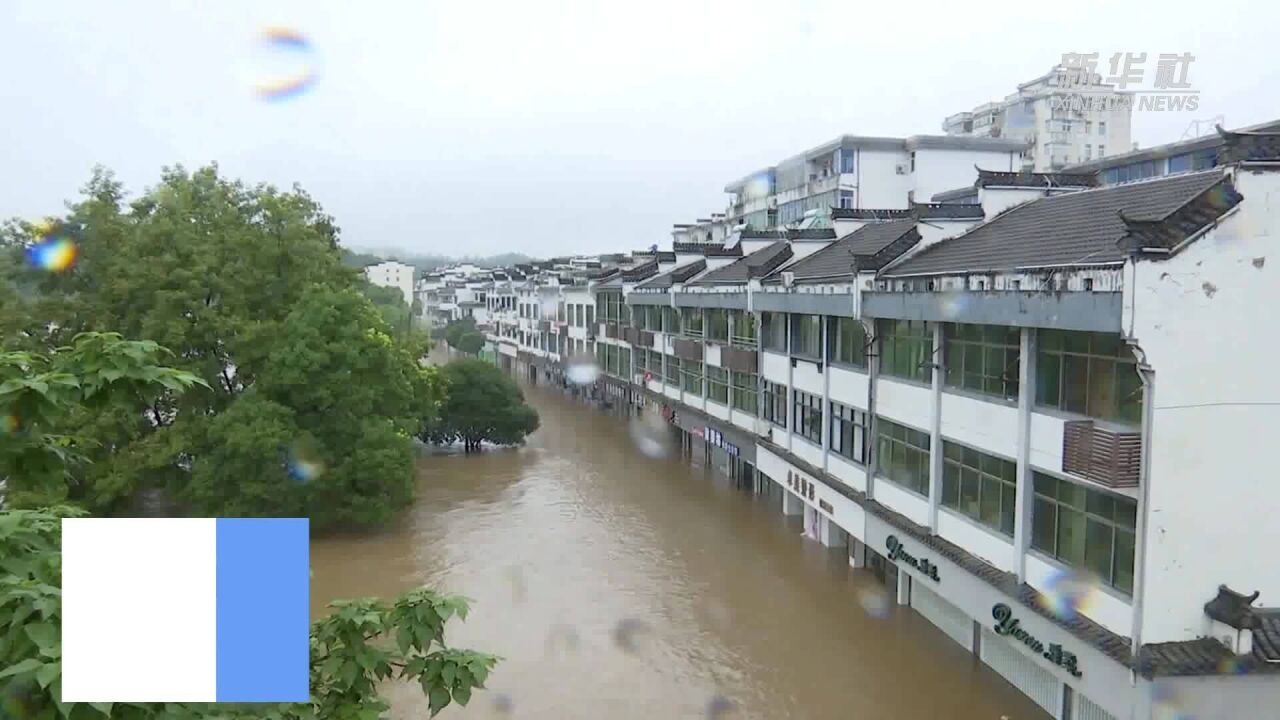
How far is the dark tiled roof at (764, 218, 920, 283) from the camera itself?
1494 cm

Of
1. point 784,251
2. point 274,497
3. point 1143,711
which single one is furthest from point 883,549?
point 274,497

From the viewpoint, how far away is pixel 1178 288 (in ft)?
27.4

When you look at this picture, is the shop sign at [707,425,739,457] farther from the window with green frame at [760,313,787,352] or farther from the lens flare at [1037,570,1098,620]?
the lens flare at [1037,570,1098,620]

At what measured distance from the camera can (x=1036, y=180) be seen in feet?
49.3

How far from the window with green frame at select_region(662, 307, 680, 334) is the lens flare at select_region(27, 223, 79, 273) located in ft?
51.8

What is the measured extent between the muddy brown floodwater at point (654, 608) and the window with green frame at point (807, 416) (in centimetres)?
223

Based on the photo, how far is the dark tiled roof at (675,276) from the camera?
95.5 feet

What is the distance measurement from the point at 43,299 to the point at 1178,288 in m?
21.4

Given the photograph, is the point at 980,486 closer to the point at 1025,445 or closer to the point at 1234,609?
the point at 1025,445

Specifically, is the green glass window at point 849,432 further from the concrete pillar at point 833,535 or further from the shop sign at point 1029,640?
the shop sign at point 1029,640

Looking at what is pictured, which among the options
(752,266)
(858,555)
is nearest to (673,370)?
(752,266)

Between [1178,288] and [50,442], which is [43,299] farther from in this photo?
[1178,288]

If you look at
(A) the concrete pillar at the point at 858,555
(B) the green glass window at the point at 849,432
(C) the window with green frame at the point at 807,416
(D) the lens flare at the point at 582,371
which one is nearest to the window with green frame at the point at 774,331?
(C) the window with green frame at the point at 807,416

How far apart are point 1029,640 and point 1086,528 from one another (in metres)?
1.67
